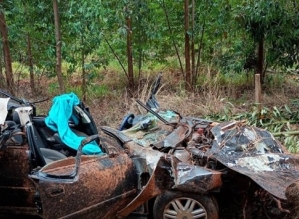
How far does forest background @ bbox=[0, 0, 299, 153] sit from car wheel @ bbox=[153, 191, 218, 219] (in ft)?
11.9

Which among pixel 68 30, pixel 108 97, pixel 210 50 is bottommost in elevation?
pixel 108 97

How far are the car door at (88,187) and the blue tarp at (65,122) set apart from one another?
92 centimetres

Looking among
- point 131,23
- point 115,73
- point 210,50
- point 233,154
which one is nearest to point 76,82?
point 115,73

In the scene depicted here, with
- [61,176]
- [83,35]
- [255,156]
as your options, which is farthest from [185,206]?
[83,35]

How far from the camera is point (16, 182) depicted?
3.71 metres

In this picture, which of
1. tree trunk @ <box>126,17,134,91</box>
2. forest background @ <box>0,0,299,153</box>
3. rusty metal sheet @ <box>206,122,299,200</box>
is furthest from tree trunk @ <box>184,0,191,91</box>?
rusty metal sheet @ <box>206,122,299,200</box>

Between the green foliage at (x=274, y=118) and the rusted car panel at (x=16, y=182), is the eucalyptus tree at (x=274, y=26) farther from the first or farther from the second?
the rusted car panel at (x=16, y=182)

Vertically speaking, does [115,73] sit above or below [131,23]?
below

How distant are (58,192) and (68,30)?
618 cm

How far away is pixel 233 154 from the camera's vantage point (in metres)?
3.76

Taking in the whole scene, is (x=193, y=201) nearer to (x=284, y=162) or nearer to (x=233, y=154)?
(x=233, y=154)

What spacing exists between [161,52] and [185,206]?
6808mm

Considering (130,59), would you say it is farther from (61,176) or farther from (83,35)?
(61,176)

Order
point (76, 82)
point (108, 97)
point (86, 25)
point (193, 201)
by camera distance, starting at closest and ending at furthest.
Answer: point (193, 201) → point (86, 25) → point (108, 97) → point (76, 82)
